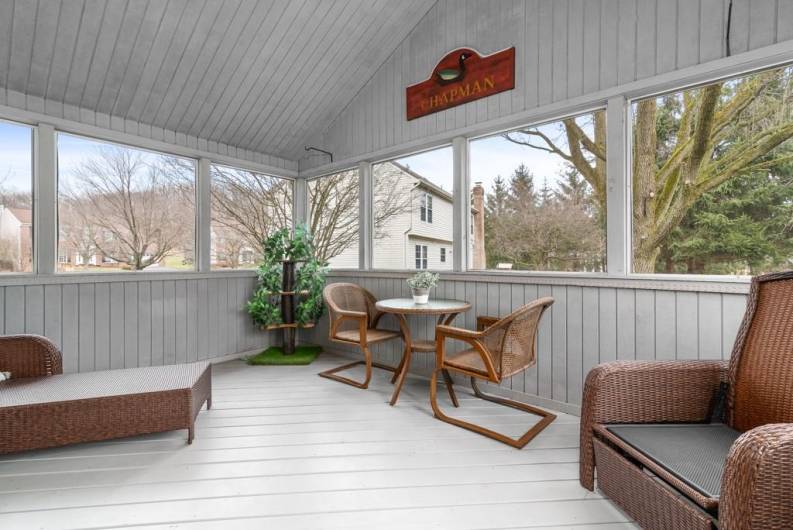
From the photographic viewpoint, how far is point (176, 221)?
412 centimetres

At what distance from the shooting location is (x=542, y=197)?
313cm

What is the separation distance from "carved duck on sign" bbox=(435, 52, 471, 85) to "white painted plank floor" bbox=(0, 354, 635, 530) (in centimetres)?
283

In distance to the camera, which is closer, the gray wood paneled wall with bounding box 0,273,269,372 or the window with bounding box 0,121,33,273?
the window with bounding box 0,121,33,273

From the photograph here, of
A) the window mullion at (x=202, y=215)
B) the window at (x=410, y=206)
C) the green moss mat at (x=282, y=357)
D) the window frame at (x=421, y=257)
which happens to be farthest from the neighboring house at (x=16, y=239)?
the window frame at (x=421, y=257)

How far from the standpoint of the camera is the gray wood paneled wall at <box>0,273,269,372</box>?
323 cm

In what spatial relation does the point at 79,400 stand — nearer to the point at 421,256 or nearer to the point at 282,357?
the point at 282,357

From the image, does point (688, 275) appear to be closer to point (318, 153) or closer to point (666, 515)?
point (666, 515)

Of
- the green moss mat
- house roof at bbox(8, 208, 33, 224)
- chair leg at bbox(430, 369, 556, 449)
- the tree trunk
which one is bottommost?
chair leg at bbox(430, 369, 556, 449)

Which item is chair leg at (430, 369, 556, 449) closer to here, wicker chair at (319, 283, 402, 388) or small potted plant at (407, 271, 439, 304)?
small potted plant at (407, 271, 439, 304)

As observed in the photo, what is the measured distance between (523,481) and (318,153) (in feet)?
13.9

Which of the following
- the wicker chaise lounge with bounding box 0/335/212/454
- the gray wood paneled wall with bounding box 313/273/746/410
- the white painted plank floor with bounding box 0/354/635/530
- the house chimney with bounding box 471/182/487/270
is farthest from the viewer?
the house chimney with bounding box 471/182/487/270

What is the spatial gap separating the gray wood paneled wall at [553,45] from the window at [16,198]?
9.86ft

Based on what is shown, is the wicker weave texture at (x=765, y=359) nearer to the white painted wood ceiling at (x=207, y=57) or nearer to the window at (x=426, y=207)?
the window at (x=426, y=207)

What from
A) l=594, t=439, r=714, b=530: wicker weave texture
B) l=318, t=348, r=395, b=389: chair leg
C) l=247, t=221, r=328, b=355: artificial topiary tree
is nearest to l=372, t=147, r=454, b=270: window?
l=247, t=221, r=328, b=355: artificial topiary tree
